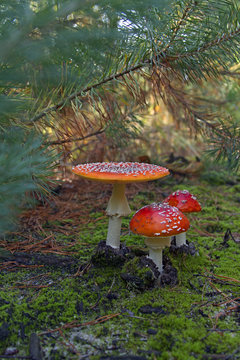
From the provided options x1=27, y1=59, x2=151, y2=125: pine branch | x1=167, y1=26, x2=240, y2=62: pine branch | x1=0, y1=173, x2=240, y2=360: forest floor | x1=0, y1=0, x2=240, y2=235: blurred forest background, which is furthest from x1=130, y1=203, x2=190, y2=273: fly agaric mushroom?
x1=167, y1=26, x2=240, y2=62: pine branch

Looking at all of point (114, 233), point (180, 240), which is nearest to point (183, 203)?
point (180, 240)

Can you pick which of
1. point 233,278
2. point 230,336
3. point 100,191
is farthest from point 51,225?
point 230,336

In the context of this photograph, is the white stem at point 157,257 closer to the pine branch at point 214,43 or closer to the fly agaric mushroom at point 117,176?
the fly agaric mushroom at point 117,176

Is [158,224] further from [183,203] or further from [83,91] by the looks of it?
[83,91]

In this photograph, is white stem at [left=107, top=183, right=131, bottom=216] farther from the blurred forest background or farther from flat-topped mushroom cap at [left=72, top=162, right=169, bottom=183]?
the blurred forest background

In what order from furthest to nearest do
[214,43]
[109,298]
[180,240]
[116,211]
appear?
[180,240]
[116,211]
[214,43]
[109,298]

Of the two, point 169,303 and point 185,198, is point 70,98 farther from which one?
point 169,303
